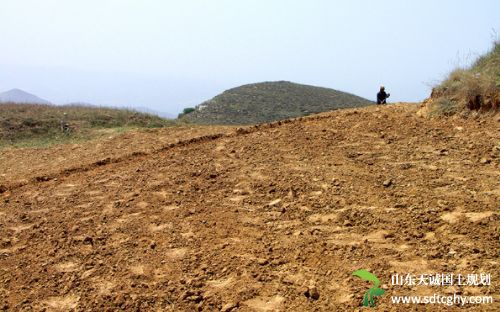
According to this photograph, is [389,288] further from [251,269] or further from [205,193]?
[205,193]

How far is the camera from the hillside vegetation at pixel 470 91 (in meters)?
6.69

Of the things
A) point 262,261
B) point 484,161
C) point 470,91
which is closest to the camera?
point 262,261

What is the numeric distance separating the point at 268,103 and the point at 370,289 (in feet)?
66.4

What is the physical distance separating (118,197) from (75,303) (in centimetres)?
216

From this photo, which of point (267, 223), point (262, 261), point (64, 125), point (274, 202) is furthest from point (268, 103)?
point (262, 261)

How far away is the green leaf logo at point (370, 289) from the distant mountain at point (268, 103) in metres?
16.5

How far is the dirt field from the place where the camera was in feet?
11.4

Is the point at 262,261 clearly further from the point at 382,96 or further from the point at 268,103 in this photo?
the point at 268,103

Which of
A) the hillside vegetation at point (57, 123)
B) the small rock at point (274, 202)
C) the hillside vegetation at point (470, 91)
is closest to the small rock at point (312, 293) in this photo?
the small rock at point (274, 202)

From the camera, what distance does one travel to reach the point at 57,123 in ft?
48.0

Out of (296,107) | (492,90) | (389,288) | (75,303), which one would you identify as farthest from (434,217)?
(296,107)

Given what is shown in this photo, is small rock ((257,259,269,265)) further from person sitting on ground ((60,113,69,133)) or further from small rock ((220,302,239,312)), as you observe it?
person sitting on ground ((60,113,69,133))

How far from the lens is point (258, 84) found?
2766 cm

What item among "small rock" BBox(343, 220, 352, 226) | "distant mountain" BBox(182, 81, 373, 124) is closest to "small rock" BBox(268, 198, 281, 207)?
"small rock" BBox(343, 220, 352, 226)
